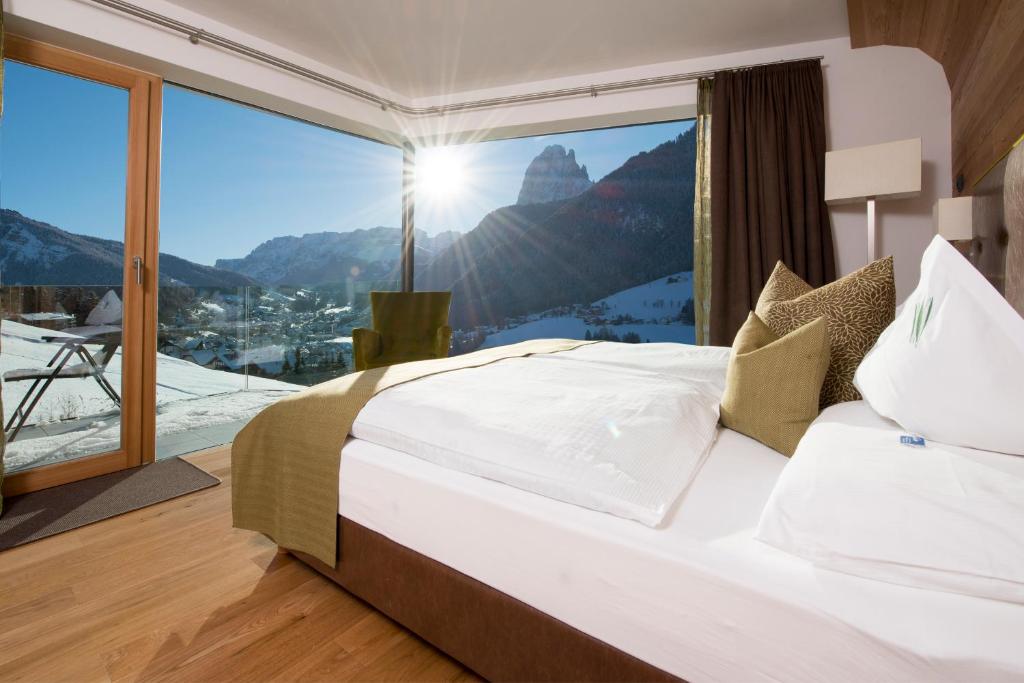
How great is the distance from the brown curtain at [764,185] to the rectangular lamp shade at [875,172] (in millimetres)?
379

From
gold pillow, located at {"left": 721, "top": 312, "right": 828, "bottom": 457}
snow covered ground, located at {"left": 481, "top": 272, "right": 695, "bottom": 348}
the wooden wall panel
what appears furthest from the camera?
snow covered ground, located at {"left": 481, "top": 272, "right": 695, "bottom": 348}

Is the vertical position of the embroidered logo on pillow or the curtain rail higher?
the curtain rail

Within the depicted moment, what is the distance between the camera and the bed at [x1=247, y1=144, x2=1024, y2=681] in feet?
2.34

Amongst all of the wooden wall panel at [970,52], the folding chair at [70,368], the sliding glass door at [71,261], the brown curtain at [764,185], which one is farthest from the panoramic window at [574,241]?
the folding chair at [70,368]

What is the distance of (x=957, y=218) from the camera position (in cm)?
216

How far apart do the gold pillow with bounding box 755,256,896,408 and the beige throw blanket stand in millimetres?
1250

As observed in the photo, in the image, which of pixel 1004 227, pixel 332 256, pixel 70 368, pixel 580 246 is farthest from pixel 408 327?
pixel 580 246

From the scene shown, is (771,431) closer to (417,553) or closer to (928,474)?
(928,474)

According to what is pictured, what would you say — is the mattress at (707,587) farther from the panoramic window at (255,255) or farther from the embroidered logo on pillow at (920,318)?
the panoramic window at (255,255)

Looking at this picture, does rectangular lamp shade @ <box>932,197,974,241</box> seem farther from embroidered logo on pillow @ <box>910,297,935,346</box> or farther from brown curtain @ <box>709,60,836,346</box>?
embroidered logo on pillow @ <box>910,297,935,346</box>

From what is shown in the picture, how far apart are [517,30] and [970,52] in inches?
92.9

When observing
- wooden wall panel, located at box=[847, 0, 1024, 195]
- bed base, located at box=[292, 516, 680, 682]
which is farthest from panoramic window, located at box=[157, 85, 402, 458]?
wooden wall panel, located at box=[847, 0, 1024, 195]

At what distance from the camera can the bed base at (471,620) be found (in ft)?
3.34

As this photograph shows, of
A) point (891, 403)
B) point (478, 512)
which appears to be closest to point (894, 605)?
point (891, 403)
